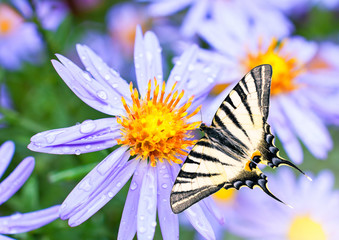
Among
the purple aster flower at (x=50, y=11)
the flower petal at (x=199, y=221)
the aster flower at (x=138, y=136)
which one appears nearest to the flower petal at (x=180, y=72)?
the aster flower at (x=138, y=136)

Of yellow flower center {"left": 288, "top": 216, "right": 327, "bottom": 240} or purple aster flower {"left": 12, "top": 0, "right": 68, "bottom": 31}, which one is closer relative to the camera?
purple aster flower {"left": 12, "top": 0, "right": 68, "bottom": 31}

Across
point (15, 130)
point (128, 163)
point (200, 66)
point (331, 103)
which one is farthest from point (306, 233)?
point (15, 130)

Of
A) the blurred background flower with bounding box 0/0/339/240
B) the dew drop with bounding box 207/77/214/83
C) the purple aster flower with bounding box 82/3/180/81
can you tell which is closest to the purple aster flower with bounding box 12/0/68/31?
the blurred background flower with bounding box 0/0/339/240

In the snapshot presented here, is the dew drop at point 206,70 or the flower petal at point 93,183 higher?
the dew drop at point 206,70

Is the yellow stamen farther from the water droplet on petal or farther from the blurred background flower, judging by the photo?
the water droplet on petal

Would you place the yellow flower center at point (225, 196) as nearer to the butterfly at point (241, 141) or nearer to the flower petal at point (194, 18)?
the flower petal at point (194, 18)
